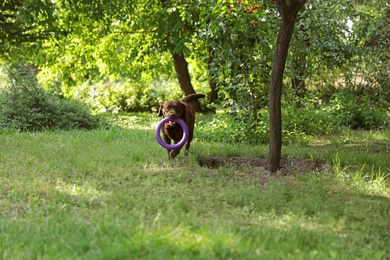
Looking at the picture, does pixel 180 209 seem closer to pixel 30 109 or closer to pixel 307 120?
pixel 307 120

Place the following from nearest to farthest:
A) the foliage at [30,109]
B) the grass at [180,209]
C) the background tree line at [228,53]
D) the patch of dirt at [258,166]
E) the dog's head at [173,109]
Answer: the grass at [180,209], the patch of dirt at [258,166], the dog's head at [173,109], the background tree line at [228,53], the foliage at [30,109]

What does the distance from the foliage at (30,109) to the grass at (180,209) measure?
440cm

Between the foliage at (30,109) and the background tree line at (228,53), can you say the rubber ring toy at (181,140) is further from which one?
the foliage at (30,109)

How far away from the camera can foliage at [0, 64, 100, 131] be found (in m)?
13.6

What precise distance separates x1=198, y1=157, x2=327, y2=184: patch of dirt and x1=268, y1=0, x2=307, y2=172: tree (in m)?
0.23

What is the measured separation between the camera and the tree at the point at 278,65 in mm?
7484

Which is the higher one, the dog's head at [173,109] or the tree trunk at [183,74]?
the tree trunk at [183,74]

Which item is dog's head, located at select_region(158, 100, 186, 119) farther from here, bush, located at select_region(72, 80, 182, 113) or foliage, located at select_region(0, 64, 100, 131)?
bush, located at select_region(72, 80, 182, 113)

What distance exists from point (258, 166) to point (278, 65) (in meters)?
1.69

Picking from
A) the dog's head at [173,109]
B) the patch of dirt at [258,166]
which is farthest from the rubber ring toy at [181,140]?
the patch of dirt at [258,166]

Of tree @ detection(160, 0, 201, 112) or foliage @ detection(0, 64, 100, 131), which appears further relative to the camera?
tree @ detection(160, 0, 201, 112)

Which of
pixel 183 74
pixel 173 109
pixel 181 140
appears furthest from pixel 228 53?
pixel 183 74

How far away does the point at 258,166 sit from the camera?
326 inches

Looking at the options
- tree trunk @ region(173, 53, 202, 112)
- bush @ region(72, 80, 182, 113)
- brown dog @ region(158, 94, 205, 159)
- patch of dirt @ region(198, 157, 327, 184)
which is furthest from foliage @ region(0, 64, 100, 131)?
bush @ region(72, 80, 182, 113)
